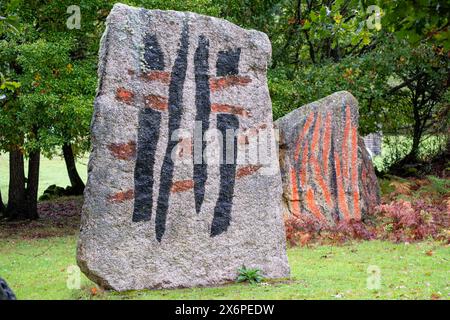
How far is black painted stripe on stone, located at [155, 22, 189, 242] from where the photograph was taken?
7.21 metres

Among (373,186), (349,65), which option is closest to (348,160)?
(373,186)

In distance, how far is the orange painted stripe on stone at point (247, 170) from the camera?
761 cm

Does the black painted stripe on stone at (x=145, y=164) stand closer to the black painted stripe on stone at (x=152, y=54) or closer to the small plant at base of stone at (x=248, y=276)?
the black painted stripe on stone at (x=152, y=54)

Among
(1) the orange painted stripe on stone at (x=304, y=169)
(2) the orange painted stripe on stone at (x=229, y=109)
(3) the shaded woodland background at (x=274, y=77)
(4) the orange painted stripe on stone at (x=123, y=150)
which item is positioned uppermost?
(3) the shaded woodland background at (x=274, y=77)

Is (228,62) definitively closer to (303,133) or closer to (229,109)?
(229,109)

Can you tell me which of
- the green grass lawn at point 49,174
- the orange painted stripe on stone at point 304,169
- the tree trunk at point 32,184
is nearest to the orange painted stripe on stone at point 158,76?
the orange painted stripe on stone at point 304,169

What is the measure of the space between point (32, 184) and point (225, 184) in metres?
8.91

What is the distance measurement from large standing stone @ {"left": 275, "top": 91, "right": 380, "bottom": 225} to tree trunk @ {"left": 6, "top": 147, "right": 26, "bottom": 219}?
21.1 feet

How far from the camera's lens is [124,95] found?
709 cm

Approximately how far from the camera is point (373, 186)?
43.6 feet

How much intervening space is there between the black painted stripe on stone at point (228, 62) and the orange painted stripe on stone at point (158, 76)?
0.61 metres

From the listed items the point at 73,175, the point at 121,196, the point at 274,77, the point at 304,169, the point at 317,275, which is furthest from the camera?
the point at 73,175

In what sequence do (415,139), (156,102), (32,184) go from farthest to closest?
(415,139)
(32,184)
(156,102)

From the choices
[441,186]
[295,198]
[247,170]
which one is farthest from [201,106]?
[441,186]
